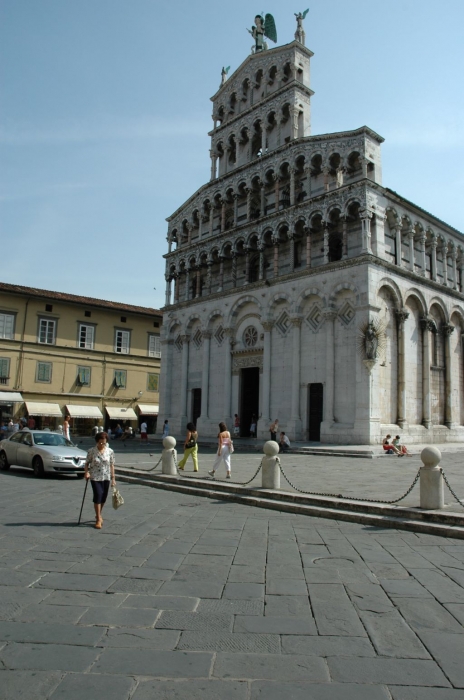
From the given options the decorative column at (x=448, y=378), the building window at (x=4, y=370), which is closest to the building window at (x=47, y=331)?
the building window at (x=4, y=370)

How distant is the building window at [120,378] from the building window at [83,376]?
2271 millimetres

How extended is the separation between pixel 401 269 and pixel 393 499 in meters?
18.5

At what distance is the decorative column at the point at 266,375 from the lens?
94.9 feet

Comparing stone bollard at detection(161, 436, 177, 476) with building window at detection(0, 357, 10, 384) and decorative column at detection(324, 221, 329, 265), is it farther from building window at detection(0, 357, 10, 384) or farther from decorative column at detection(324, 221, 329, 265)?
building window at detection(0, 357, 10, 384)

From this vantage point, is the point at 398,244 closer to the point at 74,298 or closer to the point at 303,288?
the point at 303,288

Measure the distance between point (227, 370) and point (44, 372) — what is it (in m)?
15.0

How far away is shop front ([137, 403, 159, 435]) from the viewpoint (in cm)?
4362

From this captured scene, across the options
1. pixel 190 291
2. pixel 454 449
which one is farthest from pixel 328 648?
pixel 190 291

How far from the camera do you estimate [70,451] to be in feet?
51.0

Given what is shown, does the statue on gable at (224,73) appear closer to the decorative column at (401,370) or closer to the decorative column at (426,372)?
the decorative column at (401,370)

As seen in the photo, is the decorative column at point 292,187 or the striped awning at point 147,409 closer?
the decorative column at point 292,187

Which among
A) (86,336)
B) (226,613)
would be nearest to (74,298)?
(86,336)

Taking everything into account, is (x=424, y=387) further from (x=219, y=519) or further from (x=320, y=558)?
(x=320, y=558)

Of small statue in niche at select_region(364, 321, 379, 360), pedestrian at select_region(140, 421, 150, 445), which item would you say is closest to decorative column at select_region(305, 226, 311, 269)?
small statue in niche at select_region(364, 321, 379, 360)
